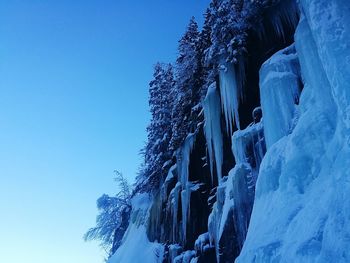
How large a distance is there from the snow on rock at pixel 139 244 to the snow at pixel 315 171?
29.4ft

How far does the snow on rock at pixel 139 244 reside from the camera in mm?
15091

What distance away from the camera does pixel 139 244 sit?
54.1 ft

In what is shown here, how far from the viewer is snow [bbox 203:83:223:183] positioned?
11.5 metres

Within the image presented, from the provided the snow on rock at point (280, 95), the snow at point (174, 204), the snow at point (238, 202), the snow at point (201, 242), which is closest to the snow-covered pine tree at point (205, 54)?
the snow on rock at point (280, 95)

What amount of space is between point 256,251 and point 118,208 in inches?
724

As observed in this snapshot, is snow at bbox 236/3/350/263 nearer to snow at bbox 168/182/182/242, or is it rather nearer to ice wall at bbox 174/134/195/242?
ice wall at bbox 174/134/195/242

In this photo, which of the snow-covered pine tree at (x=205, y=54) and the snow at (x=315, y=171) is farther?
the snow-covered pine tree at (x=205, y=54)

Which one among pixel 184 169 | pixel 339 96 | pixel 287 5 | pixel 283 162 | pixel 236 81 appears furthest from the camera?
pixel 184 169

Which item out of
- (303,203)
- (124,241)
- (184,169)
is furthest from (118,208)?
(303,203)

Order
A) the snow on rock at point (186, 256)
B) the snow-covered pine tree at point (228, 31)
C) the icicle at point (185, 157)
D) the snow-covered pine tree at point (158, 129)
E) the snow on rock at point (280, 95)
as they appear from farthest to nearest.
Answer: the snow-covered pine tree at point (158, 129)
the icicle at point (185, 157)
the snow on rock at point (186, 256)
the snow-covered pine tree at point (228, 31)
the snow on rock at point (280, 95)

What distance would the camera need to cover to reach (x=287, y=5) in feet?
33.7

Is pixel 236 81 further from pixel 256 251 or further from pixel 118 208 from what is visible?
pixel 118 208

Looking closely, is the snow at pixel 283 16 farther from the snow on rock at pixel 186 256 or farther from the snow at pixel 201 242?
the snow on rock at pixel 186 256

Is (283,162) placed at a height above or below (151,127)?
below
